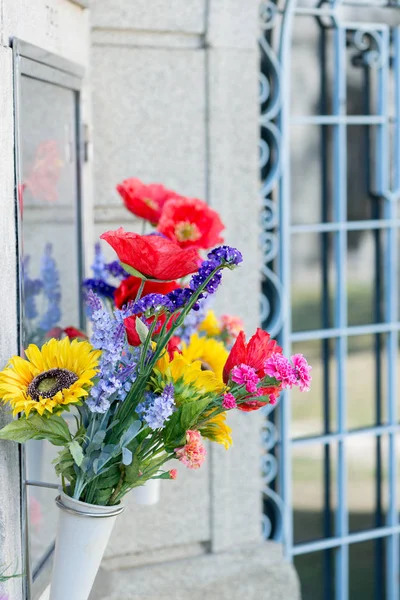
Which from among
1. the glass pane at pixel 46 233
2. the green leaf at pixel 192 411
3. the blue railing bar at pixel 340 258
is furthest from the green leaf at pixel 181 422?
the blue railing bar at pixel 340 258

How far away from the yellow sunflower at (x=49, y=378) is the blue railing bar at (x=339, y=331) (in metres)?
1.63

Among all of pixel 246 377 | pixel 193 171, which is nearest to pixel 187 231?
pixel 246 377

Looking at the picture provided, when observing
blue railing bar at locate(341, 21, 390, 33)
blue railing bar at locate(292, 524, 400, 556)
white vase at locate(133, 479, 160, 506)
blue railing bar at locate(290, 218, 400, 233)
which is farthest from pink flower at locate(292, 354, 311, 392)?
blue railing bar at locate(341, 21, 390, 33)

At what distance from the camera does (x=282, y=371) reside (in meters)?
1.29

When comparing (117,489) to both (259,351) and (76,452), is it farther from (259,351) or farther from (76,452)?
(259,351)

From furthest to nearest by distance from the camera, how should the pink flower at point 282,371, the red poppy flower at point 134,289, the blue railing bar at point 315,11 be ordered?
the blue railing bar at point 315,11 < the red poppy flower at point 134,289 < the pink flower at point 282,371

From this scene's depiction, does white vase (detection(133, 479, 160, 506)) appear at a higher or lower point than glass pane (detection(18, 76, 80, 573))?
lower

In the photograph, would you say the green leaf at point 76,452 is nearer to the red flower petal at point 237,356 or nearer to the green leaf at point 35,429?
the green leaf at point 35,429

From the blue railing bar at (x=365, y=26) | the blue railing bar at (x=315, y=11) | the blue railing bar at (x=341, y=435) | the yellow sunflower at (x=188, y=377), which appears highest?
the blue railing bar at (x=315, y=11)

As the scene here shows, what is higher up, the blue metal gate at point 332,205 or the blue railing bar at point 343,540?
the blue metal gate at point 332,205

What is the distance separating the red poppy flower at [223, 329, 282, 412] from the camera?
1326mm

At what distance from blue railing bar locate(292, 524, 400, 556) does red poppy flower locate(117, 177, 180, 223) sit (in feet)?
5.29

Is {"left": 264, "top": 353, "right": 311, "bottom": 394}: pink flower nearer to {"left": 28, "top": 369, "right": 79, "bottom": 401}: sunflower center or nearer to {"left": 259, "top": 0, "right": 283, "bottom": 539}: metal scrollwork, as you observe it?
{"left": 28, "top": 369, "right": 79, "bottom": 401}: sunflower center

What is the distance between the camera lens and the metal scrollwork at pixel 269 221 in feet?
9.13
